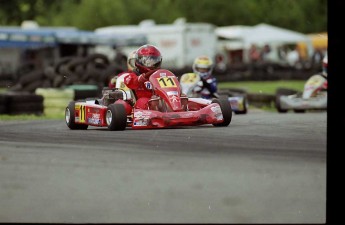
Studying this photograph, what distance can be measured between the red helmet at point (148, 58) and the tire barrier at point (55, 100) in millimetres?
4314

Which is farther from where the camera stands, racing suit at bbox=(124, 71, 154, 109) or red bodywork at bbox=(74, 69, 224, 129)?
racing suit at bbox=(124, 71, 154, 109)

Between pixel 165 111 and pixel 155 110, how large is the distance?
0.11 meters

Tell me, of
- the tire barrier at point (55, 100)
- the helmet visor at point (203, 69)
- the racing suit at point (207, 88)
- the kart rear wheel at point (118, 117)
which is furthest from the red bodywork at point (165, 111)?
the tire barrier at point (55, 100)

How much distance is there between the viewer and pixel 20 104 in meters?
13.7

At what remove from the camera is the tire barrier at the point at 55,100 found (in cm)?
1430

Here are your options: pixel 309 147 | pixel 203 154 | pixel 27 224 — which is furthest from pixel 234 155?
pixel 27 224

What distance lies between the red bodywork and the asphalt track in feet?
4.46

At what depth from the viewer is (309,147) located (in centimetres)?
681

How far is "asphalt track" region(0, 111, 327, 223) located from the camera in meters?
4.83

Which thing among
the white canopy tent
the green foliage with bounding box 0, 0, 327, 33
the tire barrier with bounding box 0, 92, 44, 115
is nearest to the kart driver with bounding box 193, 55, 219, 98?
the tire barrier with bounding box 0, 92, 44, 115

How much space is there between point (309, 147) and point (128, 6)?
146ft

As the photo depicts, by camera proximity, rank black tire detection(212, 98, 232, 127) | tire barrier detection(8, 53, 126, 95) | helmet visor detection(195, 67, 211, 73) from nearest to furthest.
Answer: black tire detection(212, 98, 232, 127) < helmet visor detection(195, 67, 211, 73) < tire barrier detection(8, 53, 126, 95)

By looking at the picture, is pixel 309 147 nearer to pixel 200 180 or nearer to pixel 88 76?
pixel 200 180

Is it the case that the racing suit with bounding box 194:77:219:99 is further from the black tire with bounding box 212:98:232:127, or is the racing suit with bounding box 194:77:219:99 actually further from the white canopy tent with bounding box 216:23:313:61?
the white canopy tent with bounding box 216:23:313:61
